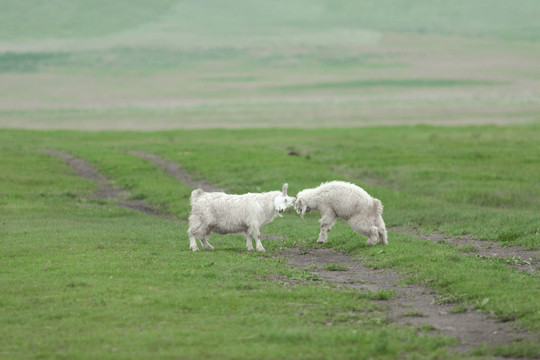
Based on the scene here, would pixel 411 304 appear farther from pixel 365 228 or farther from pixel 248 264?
pixel 365 228

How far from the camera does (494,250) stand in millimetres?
22016

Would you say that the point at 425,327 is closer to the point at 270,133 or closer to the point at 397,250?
A: the point at 397,250

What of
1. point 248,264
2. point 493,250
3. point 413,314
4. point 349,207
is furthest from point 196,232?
point 493,250

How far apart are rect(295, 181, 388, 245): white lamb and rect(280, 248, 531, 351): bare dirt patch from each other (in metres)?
1.04

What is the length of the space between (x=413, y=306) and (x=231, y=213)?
6.86 m

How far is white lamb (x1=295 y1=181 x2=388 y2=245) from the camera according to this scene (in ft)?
68.3

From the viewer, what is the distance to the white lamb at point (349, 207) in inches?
820

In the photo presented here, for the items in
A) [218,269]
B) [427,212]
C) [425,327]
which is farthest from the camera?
[427,212]

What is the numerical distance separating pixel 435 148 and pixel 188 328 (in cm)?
4747

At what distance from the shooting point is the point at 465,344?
1224cm

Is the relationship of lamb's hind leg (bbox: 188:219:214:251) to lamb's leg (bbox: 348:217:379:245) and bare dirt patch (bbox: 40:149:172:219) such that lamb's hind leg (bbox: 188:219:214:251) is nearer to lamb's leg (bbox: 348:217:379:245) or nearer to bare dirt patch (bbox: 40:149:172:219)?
lamb's leg (bbox: 348:217:379:245)

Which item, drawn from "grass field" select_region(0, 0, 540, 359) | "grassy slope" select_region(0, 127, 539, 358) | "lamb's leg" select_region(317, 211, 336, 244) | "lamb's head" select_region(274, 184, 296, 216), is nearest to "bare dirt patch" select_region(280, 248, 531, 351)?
"grass field" select_region(0, 0, 540, 359)

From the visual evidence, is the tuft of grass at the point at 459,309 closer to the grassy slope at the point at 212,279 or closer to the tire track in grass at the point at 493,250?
the grassy slope at the point at 212,279

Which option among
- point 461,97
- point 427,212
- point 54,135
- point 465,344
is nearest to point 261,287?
point 465,344
